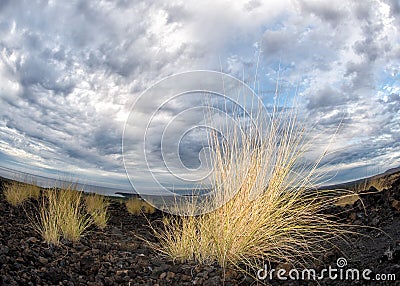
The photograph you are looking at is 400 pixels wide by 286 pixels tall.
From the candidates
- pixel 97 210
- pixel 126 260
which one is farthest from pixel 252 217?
pixel 97 210

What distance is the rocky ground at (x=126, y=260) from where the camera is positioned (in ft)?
8.42

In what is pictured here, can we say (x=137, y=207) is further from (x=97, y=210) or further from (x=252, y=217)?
(x=252, y=217)

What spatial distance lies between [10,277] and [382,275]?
7.35 ft

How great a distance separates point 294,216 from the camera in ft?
11.0

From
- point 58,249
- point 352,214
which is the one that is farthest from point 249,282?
point 352,214

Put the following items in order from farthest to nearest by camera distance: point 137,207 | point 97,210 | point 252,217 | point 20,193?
1. point 137,207
2. point 97,210
3. point 20,193
4. point 252,217

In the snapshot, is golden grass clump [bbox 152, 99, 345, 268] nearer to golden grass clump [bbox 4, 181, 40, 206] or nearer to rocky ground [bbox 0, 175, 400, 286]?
rocky ground [bbox 0, 175, 400, 286]

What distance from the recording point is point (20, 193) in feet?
16.5

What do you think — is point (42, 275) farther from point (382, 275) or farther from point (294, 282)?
point (382, 275)

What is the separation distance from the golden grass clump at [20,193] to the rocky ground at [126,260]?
2.93ft

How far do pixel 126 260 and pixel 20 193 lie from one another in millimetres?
2498

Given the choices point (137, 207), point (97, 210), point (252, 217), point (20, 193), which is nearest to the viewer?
point (252, 217)

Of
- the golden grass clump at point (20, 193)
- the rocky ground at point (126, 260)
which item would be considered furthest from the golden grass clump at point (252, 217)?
the golden grass clump at point (20, 193)

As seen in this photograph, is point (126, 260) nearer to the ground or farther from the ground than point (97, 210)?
nearer to the ground
